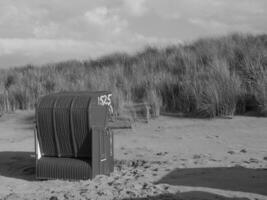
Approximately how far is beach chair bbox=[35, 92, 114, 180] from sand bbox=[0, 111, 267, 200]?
0.22 meters

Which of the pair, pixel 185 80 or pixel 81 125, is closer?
pixel 81 125

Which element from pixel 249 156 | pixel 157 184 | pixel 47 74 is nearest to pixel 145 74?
pixel 47 74

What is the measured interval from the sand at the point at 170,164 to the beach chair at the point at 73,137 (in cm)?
22

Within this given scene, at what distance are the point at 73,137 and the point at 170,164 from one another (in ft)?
5.85

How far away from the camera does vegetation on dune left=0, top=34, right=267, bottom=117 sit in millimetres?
13875

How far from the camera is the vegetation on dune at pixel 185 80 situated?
1388cm

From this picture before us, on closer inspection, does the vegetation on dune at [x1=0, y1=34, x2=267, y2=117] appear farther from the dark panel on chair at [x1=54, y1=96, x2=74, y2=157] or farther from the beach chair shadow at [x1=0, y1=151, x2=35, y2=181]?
the dark panel on chair at [x1=54, y1=96, x2=74, y2=157]

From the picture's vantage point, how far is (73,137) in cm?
905

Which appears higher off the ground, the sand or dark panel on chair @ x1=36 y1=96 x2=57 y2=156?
dark panel on chair @ x1=36 y1=96 x2=57 y2=156

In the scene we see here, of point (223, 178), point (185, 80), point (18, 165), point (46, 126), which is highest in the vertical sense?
point (185, 80)

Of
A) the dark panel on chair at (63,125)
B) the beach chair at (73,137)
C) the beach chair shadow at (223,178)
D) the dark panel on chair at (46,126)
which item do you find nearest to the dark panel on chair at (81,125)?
the beach chair at (73,137)

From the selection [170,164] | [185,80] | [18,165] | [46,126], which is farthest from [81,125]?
[185,80]

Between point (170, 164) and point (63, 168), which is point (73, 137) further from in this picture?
point (170, 164)

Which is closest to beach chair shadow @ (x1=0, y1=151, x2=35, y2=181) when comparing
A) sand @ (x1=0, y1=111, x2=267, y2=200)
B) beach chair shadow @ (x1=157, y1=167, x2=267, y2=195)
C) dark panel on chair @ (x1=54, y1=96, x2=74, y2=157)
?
sand @ (x1=0, y1=111, x2=267, y2=200)
